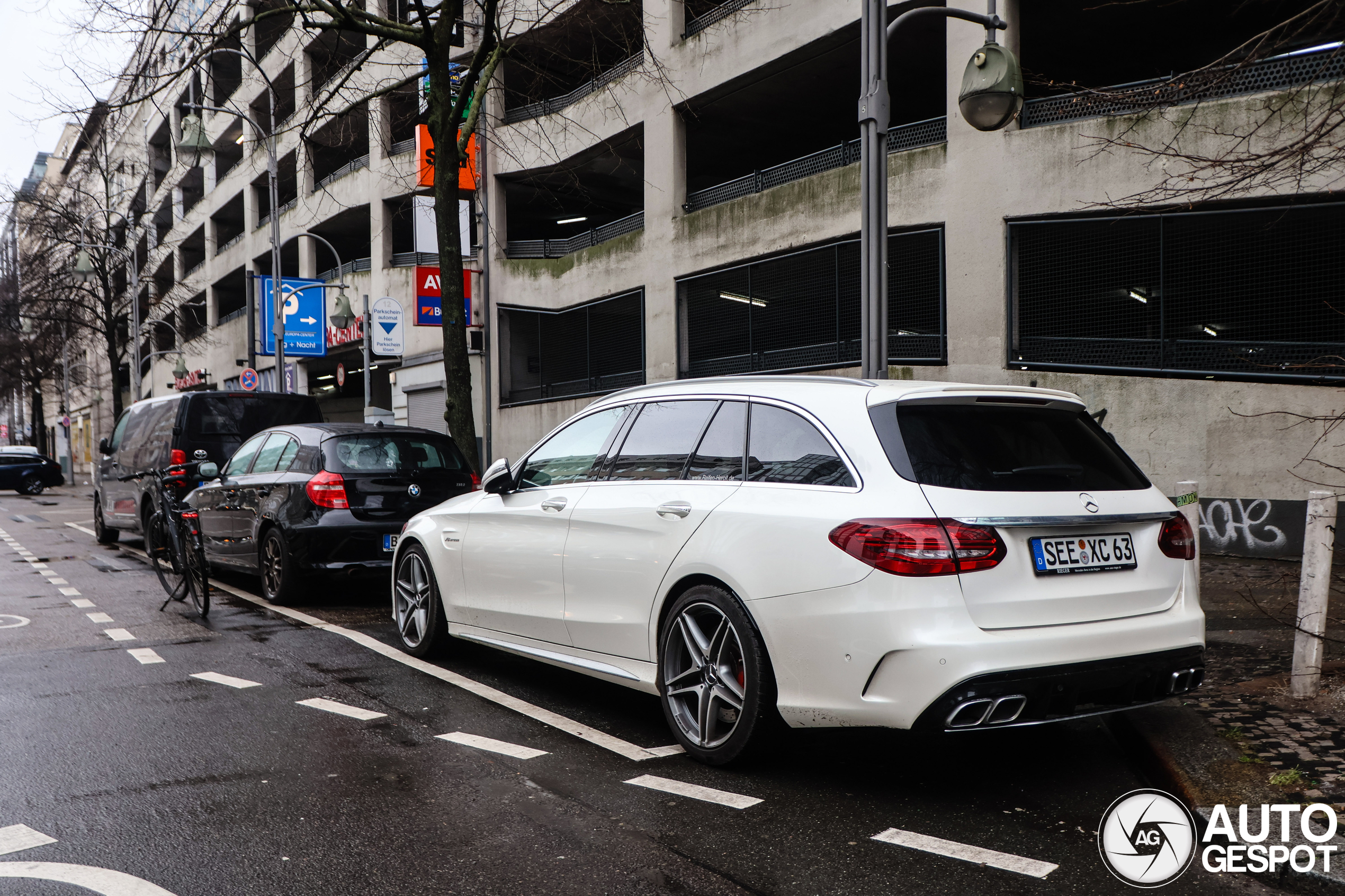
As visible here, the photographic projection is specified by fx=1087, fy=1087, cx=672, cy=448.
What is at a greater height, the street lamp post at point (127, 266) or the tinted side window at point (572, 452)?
the street lamp post at point (127, 266)

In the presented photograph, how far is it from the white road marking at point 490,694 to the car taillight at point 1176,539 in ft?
7.36

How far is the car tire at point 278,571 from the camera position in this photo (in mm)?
9250

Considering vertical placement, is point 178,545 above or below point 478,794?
above

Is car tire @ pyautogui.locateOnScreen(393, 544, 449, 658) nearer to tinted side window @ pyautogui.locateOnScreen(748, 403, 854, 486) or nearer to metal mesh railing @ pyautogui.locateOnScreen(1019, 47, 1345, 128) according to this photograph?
tinted side window @ pyautogui.locateOnScreen(748, 403, 854, 486)

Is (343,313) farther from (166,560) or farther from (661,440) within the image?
(661,440)

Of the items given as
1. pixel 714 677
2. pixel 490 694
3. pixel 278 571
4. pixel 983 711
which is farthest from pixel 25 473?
pixel 983 711

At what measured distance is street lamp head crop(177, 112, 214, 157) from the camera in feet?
63.1

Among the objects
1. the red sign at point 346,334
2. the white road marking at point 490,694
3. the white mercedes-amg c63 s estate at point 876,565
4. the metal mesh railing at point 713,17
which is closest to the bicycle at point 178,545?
the white road marking at point 490,694

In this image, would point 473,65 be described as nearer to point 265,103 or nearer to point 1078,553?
point 1078,553

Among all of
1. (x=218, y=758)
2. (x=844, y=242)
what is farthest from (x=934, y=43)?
(x=218, y=758)

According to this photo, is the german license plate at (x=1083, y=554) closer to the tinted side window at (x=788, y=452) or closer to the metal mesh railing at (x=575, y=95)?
the tinted side window at (x=788, y=452)

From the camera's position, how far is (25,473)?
38.5 m

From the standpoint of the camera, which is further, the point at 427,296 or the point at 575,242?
the point at 575,242

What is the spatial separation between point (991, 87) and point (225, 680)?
6.72m
